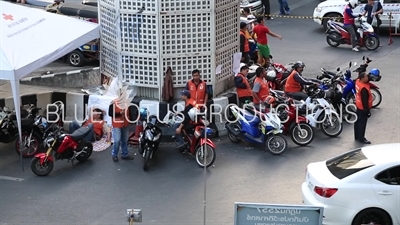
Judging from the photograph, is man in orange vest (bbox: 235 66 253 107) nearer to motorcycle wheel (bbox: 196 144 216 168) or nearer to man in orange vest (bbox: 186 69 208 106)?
man in orange vest (bbox: 186 69 208 106)

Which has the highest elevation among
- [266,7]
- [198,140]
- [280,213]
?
[280,213]

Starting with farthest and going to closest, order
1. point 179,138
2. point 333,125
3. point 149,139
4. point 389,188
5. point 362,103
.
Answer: point 333,125, point 362,103, point 179,138, point 149,139, point 389,188

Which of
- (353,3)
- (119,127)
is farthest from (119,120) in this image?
(353,3)

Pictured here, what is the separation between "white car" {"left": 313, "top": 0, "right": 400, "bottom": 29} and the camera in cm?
2428

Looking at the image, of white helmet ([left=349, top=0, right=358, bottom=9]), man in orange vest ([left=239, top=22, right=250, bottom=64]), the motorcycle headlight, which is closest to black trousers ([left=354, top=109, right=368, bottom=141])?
the motorcycle headlight

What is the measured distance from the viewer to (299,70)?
16.6 metres

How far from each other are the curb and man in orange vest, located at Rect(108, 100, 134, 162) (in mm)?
1163

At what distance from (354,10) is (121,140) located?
12304 mm

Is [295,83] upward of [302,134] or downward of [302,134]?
upward

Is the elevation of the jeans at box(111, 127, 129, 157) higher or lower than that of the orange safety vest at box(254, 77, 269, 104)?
lower

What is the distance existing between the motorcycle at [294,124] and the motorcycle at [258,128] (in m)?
0.37

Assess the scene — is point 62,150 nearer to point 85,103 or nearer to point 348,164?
point 85,103

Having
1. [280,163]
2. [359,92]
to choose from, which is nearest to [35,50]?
[280,163]

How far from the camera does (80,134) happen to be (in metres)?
14.5
